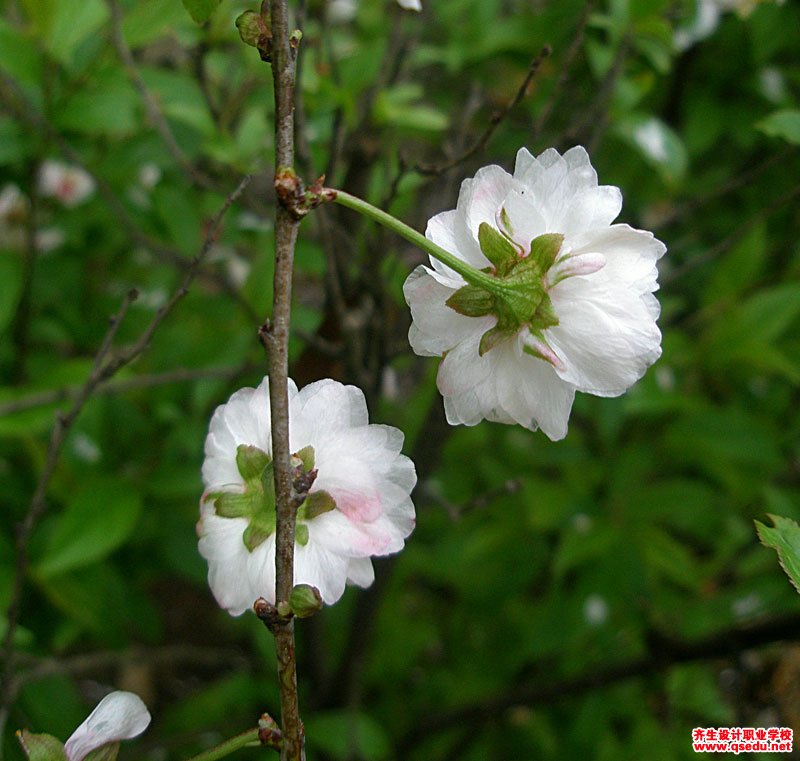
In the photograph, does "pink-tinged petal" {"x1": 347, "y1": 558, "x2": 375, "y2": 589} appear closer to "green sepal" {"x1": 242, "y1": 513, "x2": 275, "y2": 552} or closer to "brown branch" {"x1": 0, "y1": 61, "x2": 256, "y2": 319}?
"green sepal" {"x1": 242, "y1": 513, "x2": 275, "y2": 552}

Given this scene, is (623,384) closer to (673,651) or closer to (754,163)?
(673,651)

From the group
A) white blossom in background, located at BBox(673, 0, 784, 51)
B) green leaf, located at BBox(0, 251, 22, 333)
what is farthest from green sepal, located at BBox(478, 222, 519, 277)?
white blossom in background, located at BBox(673, 0, 784, 51)

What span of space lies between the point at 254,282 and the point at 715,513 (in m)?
0.96

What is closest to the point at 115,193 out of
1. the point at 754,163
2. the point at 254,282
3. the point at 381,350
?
the point at 254,282

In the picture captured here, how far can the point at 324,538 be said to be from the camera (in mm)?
622

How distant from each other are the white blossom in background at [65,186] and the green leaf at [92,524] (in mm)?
641

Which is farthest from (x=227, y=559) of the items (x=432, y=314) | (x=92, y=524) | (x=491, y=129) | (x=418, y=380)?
(x=418, y=380)

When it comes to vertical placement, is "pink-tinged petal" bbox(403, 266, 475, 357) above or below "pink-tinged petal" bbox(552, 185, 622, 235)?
below

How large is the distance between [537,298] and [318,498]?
0.71 feet

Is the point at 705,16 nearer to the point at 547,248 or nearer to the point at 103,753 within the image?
the point at 547,248

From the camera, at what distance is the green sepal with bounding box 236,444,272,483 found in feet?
2.09

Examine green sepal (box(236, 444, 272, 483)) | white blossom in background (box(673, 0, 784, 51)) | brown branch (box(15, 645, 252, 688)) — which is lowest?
brown branch (box(15, 645, 252, 688))

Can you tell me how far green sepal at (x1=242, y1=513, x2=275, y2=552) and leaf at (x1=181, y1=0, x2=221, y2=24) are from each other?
36 centimetres

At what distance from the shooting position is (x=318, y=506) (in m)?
0.63
